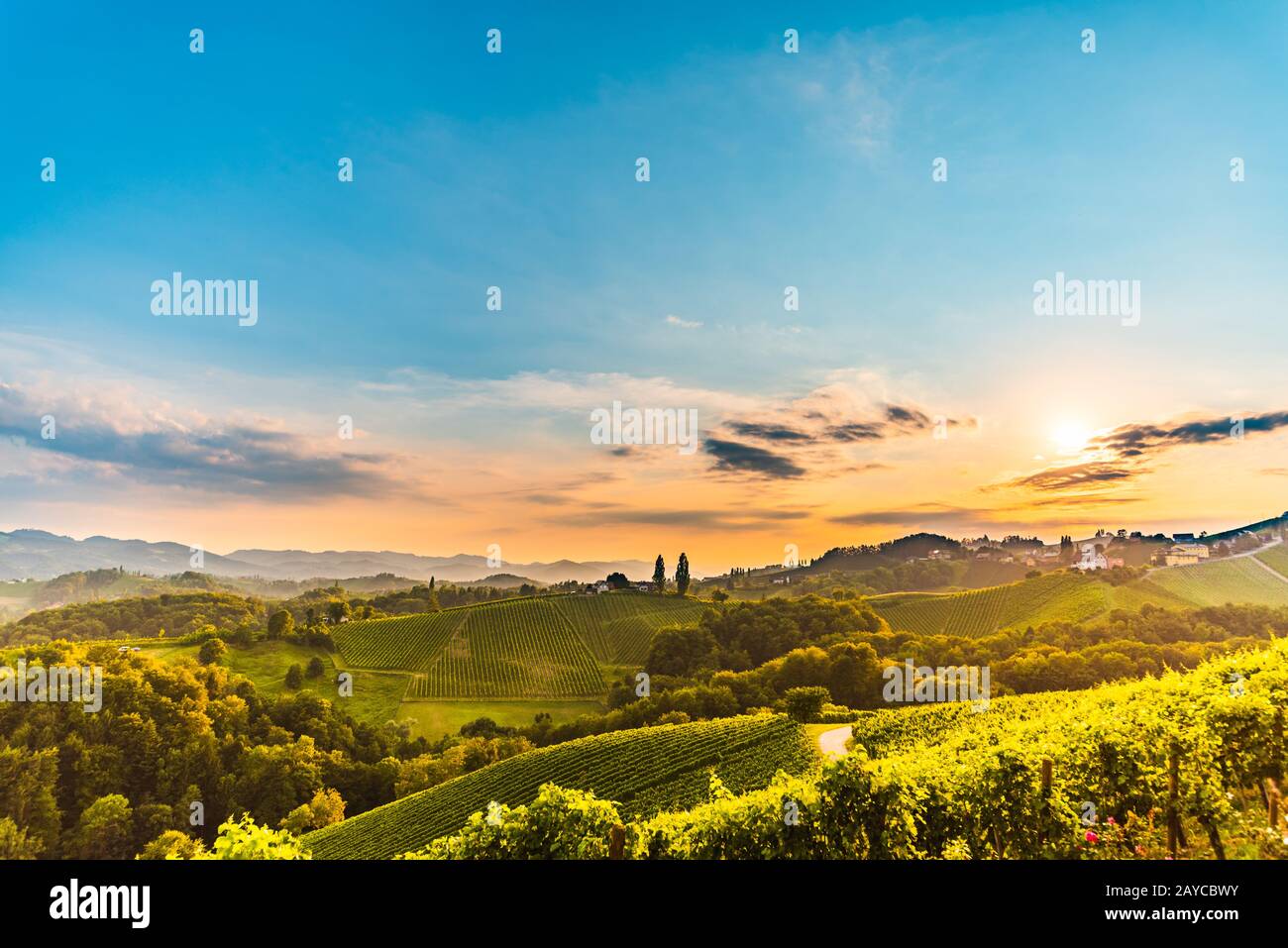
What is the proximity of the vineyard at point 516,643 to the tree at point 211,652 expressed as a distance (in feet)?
42.2

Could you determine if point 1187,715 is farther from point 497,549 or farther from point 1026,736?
point 497,549

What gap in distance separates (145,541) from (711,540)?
167 metres

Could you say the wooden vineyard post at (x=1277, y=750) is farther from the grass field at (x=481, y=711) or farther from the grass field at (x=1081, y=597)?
the grass field at (x=1081, y=597)

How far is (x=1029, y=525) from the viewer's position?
6506cm

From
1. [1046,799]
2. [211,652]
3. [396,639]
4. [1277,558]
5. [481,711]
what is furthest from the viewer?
[396,639]

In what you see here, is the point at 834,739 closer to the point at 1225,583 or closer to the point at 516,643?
the point at 516,643

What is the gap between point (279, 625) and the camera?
233 feet

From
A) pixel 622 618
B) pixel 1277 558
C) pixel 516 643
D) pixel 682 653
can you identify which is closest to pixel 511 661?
pixel 516 643

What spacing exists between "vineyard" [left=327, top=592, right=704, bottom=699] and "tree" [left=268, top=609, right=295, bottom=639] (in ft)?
20.0

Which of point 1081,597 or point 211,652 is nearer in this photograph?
point 211,652

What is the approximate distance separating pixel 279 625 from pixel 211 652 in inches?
334

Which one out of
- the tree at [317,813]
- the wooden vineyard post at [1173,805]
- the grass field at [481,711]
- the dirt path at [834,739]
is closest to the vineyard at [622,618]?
the grass field at [481,711]

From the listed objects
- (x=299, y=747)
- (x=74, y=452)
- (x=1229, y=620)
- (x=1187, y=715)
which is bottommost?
(x=299, y=747)
